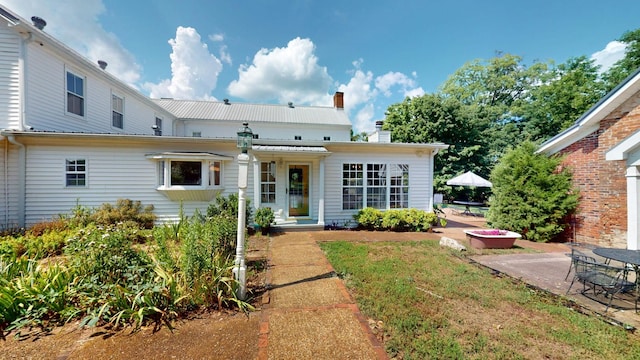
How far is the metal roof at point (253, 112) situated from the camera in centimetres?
1730

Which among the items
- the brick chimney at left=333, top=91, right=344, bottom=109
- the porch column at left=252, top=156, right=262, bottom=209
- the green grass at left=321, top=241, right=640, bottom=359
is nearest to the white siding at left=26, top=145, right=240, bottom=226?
the porch column at left=252, top=156, right=262, bottom=209

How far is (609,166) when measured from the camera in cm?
649

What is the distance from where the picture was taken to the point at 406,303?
344cm

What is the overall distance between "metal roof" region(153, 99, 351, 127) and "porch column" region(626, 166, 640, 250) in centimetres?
1423

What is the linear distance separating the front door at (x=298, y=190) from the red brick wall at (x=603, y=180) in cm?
874

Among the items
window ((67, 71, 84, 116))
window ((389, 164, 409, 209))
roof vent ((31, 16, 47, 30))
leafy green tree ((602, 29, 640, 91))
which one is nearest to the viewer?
roof vent ((31, 16, 47, 30))

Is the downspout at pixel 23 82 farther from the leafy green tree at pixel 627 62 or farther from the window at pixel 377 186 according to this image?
the leafy green tree at pixel 627 62

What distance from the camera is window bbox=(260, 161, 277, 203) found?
877cm

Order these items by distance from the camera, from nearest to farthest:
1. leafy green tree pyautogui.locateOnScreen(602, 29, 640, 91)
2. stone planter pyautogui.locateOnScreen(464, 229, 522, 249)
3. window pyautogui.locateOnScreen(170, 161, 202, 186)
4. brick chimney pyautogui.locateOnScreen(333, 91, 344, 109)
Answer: stone planter pyautogui.locateOnScreen(464, 229, 522, 249) → window pyautogui.locateOnScreen(170, 161, 202, 186) → leafy green tree pyautogui.locateOnScreen(602, 29, 640, 91) → brick chimney pyautogui.locateOnScreen(333, 91, 344, 109)

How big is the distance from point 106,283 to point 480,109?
25.2 m

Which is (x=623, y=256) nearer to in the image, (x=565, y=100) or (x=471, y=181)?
(x=471, y=181)

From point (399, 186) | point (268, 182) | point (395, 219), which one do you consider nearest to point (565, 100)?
point (399, 186)

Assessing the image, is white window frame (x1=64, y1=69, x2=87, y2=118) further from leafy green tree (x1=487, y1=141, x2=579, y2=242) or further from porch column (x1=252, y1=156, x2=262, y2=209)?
leafy green tree (x1=487, y1=141, x2=579, y2=242)

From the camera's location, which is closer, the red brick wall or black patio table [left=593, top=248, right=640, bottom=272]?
black patio table [left=593, top=248, right=640, bottom=272]
